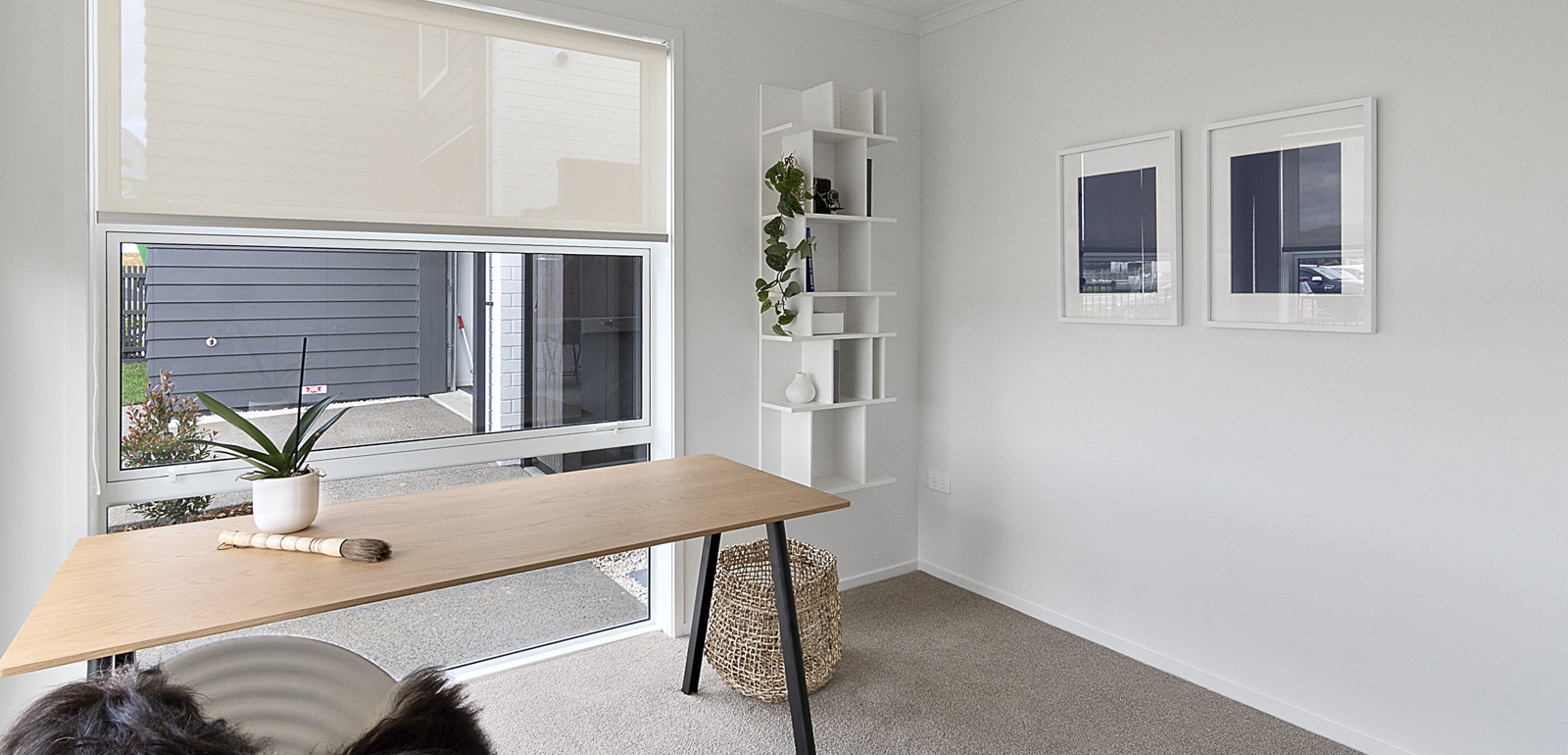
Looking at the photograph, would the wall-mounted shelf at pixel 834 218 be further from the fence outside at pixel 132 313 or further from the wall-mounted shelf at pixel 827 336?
the fence outside at pixel 132 313

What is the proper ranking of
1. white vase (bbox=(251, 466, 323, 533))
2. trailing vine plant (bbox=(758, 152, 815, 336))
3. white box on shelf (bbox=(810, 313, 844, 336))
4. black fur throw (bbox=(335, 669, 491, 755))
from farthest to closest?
white box on shelf (bbox=(810, 313, 844, 336)), trailing vine plant (bbox=(758, 152, 815, 336)), white vase (bbox=(251, 466, 323, 533)), black fur throw (bbox=(335, 669, 491, 755))

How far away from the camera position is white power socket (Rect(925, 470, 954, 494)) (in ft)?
12.1

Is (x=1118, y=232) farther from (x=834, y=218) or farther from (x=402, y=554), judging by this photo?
(x=402, y=554)

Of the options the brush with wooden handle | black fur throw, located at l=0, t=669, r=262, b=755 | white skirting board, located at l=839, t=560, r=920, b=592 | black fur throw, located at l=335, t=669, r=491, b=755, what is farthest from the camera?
white skirting board, located at l=839, t=560, r=920, b=592

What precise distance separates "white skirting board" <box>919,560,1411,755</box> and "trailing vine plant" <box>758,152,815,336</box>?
4.48 feet

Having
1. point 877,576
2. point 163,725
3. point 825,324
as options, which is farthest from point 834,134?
point 163,725

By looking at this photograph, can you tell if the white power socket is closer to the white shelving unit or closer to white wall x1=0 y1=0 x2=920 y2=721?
white wall x1=0 y1=0 x2=920 y2=721

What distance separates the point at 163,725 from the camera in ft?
3.42

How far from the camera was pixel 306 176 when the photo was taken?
243cm

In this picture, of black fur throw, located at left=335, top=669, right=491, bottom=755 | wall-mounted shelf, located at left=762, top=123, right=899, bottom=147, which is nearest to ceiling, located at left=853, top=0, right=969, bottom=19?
wall-mounted shelf, located at left=762, top=123, right=899, bottom=147

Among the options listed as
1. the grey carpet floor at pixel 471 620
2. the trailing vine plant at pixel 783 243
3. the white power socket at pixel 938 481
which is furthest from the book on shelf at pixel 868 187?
the grey carpet floor at pixel 471 620

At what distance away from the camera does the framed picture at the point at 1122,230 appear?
2.78 meters

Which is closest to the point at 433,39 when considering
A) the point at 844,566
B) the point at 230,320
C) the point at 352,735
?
the point at 230,320

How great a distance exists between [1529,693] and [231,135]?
3581 mm
